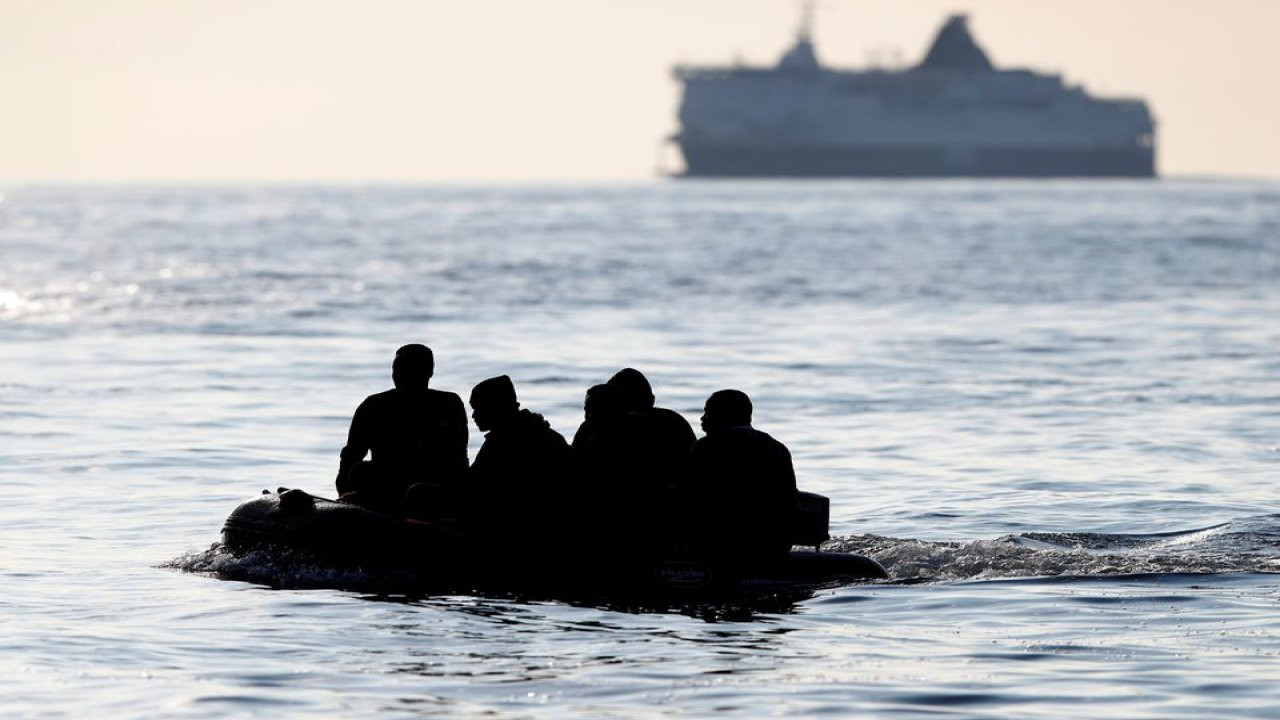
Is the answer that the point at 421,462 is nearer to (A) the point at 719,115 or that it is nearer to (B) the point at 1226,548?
(B) the point at 1226,548

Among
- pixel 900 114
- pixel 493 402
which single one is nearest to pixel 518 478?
pixel 493 402

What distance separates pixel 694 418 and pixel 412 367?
10228 mm

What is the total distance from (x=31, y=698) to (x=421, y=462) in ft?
11.6

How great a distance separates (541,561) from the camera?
477 inches

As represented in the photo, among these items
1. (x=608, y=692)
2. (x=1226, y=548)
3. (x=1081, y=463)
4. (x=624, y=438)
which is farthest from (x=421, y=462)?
(x=1081, y=463)

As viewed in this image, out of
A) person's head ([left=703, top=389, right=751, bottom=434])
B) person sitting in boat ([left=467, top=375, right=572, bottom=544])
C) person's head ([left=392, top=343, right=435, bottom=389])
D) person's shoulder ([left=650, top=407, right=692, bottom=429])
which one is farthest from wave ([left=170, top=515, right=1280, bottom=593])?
person's shoulder ([left=650, top=407, right=692, bottom=429])

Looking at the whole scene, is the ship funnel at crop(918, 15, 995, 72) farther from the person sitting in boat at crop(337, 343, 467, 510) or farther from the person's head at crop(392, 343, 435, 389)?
the person's head at crop(392, 343, 435, 389)

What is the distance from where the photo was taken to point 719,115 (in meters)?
177

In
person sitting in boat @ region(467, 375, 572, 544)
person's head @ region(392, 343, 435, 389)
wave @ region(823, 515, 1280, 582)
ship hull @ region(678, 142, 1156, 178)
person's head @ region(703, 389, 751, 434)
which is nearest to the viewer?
person's head @ region(703, 389, 751, 434)

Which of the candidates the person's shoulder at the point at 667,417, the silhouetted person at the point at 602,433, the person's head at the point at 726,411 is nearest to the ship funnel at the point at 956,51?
the person's shoulder at the point at 667,417

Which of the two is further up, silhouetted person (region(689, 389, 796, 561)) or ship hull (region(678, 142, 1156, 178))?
ship hull (region(678, 142, 1156, 178))

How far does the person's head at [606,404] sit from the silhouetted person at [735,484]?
1.58 feet

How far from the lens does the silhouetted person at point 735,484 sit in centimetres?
1171

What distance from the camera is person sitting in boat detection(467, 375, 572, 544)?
11984mm
